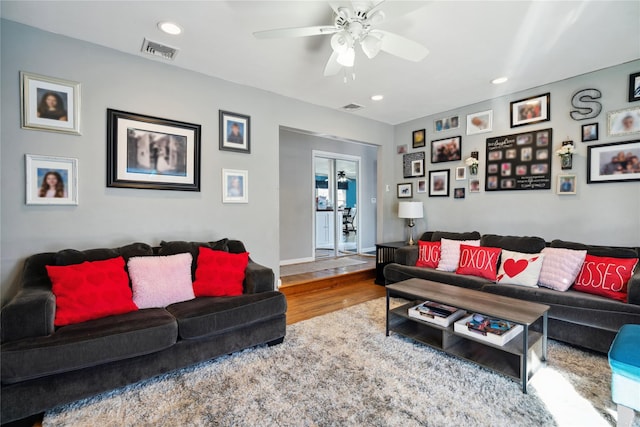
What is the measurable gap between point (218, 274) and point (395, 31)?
99.8 inches

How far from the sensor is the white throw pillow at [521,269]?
2.84 m

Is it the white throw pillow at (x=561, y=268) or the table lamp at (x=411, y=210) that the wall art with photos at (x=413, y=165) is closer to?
the table lamp at (x=411, y=210)

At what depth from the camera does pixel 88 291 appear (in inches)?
80.9

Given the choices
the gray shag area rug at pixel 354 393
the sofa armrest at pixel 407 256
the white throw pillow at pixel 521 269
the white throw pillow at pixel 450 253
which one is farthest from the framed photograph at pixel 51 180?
the white throw pillow at pixel 521 269

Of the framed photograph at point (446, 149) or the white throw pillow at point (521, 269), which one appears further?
the framed photograph at point (446, 149)

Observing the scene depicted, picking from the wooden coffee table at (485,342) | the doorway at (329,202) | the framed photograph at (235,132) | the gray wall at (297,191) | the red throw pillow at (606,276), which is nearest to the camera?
the wooden coffee table at (485,342)

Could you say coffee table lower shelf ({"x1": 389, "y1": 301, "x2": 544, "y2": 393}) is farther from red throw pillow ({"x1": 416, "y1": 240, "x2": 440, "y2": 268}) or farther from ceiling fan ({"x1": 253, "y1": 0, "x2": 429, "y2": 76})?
ceiling fan ({"x1": 253, "y1": 0, "x2": 429, "y2": 76})

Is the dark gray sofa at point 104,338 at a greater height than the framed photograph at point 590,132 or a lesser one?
lesser

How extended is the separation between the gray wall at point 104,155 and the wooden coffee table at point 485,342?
1.85 meters

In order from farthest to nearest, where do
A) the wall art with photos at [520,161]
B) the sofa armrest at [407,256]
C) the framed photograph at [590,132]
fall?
the sofa armrest at [407,256], the wall art with photos at [520,161], the framed photograph at [590,132]

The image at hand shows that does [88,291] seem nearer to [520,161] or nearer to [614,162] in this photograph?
[520,161]

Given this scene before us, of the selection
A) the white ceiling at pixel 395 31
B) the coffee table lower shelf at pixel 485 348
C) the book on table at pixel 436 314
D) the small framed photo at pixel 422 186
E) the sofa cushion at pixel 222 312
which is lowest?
the coffee table lower shelf at pixel 485 348

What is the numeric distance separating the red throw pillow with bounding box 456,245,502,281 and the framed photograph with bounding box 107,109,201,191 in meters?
3.09

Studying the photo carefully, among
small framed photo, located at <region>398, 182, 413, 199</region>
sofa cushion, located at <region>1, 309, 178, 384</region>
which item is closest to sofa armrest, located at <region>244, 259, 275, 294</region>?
sofa cushion, located at <region>1, 309, 178, 384</region>
